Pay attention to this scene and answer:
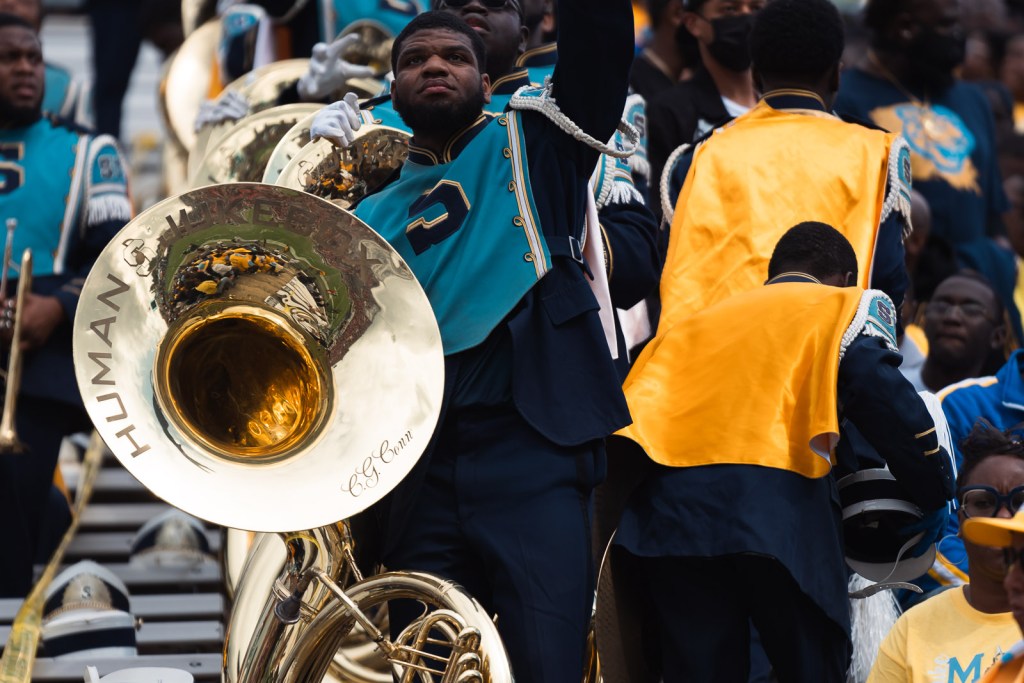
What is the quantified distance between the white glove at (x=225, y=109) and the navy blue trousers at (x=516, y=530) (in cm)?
338

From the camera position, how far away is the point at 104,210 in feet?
25.9

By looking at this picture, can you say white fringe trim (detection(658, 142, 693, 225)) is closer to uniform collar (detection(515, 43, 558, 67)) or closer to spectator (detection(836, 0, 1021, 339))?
uniform collar (detection(515, 43, 558, 67))

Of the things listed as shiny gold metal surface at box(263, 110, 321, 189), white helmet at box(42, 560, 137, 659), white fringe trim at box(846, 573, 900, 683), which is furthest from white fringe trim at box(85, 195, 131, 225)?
white fringe trim at box(846, 573, 900, 683)

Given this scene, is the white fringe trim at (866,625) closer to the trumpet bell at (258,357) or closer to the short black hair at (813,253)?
the short black hair at (813,253)

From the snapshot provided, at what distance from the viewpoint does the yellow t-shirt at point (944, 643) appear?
5.51 m

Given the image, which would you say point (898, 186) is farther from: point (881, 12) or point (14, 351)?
point (14, 351)

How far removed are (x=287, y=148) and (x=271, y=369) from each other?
5.17 feet

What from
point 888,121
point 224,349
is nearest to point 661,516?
point 224,349

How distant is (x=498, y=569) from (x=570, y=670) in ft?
0.99

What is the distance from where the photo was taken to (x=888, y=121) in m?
9.06

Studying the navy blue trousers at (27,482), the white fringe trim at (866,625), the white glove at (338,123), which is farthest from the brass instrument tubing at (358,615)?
the navy blue trousers at (27,482)

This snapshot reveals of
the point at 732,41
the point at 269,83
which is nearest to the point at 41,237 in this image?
the point at 269,83

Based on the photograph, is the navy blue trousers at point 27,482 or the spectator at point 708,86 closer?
the navy blue trousers at point 27,482

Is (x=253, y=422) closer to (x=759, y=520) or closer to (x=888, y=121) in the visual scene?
(x=759, y=520)
